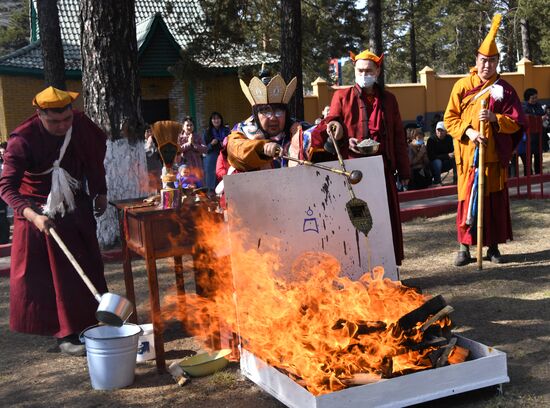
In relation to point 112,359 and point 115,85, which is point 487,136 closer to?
point 112,359

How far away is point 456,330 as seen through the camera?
526cm

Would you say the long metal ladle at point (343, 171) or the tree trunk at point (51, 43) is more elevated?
the tree trunk at point (51, 43)

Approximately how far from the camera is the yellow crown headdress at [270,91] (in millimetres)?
4785

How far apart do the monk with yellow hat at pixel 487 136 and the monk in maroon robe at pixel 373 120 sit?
40.9 inches

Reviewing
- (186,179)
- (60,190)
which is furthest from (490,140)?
(60,190)

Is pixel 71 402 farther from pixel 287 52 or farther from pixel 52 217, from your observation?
pixel 287 52

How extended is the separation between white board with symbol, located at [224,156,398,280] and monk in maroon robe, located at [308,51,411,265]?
828mm

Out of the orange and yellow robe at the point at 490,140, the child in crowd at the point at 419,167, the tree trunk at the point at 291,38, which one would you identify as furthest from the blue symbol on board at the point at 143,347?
the child in crowd at the point at 419,167

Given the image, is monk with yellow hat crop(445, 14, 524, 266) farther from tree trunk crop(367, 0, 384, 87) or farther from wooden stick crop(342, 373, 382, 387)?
tree trunk crop(367, 0, 384, 87)

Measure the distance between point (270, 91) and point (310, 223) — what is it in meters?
0.95

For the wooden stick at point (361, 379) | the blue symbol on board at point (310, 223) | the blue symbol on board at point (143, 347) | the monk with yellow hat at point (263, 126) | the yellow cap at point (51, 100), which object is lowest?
the blue symbol on board at point (143, 347)

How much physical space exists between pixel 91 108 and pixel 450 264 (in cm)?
466

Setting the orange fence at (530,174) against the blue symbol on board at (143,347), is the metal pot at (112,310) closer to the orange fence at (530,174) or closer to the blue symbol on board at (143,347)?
the blue symbol on board at (143,347)

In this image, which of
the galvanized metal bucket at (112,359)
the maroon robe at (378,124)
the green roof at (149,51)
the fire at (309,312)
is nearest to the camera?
the fire at (309,312)
